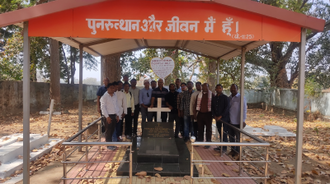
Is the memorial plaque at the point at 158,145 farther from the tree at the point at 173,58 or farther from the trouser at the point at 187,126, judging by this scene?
the tree at the point at 173,58

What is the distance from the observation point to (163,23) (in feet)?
12.7

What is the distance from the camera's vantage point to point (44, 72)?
2372 centimetres

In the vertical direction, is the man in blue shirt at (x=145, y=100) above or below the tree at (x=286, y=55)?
below

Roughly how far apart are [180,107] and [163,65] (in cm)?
319

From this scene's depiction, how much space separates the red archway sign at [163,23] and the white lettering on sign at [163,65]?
19.1ft

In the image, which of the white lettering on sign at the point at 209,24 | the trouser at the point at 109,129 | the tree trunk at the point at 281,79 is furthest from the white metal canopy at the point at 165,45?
the tree trunk at the point at 281,79

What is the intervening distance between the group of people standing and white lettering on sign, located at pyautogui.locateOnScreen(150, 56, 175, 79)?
6.24ft

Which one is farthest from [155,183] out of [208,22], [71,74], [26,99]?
[71,74]

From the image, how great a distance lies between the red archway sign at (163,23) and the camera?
3809 millimetres

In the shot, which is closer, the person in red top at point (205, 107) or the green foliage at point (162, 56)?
the person in red top at point (205, 107)

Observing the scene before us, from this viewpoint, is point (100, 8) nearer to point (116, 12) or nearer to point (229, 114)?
point (116, 12)

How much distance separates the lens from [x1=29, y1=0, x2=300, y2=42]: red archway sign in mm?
3809

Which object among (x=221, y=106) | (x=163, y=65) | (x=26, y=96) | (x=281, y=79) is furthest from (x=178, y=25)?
(x=281, y=79)

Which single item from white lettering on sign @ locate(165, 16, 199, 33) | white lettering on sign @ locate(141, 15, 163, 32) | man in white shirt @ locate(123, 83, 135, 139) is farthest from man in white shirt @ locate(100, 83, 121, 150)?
white lettering on sign @ locate(165, 16, 199, 33)
